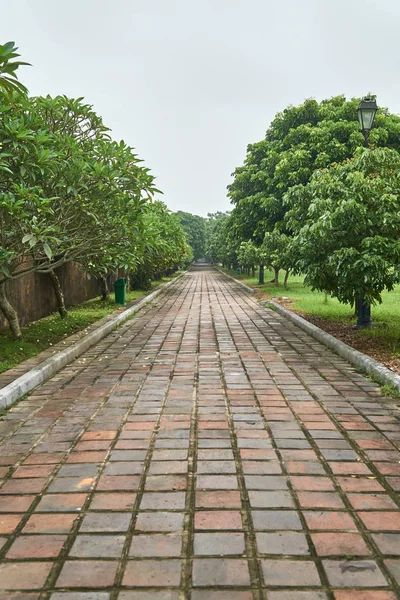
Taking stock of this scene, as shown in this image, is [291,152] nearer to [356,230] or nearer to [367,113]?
[367,113]

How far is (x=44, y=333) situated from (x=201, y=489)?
639 centimetres

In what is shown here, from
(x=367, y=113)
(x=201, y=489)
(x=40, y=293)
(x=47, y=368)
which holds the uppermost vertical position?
(x=367, y=113)

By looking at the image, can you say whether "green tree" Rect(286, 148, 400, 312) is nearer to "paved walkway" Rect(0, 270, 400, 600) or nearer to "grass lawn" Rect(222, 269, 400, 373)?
"grass lawn" Rect(222, 269, 400, 373)

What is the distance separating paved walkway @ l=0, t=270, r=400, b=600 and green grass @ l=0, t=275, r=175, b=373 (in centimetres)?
119

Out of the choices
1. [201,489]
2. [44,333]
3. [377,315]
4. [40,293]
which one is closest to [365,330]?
[377,315]

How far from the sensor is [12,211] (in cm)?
577

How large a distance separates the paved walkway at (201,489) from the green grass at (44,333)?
47.0 inches

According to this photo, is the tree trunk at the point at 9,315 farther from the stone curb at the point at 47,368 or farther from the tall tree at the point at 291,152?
the tall tree at the point at 291,152

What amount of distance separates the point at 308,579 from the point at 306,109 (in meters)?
17.1

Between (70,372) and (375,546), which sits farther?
(70,372)

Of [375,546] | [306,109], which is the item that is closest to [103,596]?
[375,546]

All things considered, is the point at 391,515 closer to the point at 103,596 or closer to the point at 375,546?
the point at 375,546

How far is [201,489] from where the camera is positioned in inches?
123

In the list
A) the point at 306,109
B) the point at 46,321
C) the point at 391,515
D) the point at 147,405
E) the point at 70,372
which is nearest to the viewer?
the point at 391,515
